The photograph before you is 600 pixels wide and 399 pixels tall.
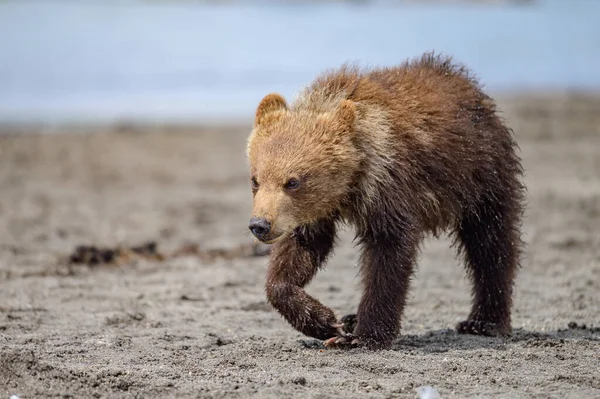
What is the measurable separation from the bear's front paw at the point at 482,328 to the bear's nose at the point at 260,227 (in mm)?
1947

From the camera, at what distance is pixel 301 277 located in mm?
6344

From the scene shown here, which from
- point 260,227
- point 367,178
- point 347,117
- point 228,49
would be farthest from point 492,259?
point 228,49

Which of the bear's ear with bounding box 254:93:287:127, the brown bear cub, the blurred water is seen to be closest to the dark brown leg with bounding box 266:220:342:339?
the brown bear cub

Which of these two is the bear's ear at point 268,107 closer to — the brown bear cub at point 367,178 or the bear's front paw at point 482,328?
the brown bear cub at point 367,178

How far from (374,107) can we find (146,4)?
1494 inches

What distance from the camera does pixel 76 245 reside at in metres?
10.1

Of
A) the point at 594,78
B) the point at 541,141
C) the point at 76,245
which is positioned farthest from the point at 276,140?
the point at 594,78

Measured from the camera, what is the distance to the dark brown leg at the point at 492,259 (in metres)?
6.96

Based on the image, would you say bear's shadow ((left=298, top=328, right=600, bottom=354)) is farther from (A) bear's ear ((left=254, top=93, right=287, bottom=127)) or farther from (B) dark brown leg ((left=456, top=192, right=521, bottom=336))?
(A) bear's ear ((left=254, top=93, right=287, bottom=127))

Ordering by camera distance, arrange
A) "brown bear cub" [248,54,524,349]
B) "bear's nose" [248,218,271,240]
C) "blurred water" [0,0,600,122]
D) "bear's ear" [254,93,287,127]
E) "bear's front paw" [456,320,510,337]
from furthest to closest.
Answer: "blurred water" [0,0,600,122] < "bear's front paw" [456,320,510,337] < "bear's ear" [254,93,287,127] < "brown bear cub" [248,54,524,349] < "bear's nose" [248,218,271,240]

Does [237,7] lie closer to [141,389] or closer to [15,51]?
[15,51]

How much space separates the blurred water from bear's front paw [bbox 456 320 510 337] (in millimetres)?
13585

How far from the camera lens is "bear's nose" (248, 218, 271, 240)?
5.75 m

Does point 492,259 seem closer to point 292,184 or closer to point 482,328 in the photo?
point 482,328
